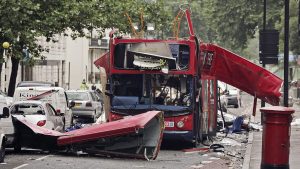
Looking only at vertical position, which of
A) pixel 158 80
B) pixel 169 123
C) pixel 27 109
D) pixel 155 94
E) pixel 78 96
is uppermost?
pixel 158 80

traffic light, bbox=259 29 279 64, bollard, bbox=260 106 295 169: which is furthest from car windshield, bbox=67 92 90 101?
bollard, bbox=260 106 295 169

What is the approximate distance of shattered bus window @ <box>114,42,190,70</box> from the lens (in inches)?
929

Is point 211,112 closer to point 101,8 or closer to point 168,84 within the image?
point 168,84

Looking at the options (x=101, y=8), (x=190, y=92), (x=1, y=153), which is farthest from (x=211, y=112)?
(x=101, y=8)

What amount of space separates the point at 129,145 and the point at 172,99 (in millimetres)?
3467

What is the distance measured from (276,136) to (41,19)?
25.5 meters

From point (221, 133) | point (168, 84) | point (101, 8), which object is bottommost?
point (221, 133)

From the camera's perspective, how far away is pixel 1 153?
62.0 feet

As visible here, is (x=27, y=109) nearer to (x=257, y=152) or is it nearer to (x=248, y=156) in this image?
(x=257, y=152)

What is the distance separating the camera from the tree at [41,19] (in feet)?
124

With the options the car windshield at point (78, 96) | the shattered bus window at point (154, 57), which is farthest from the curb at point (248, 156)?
the car windshield at point (78, 96)

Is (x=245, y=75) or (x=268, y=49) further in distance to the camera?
(x=268, y=49)

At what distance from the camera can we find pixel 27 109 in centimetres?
A: 2483

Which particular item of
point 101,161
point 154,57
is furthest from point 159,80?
point 101,161
